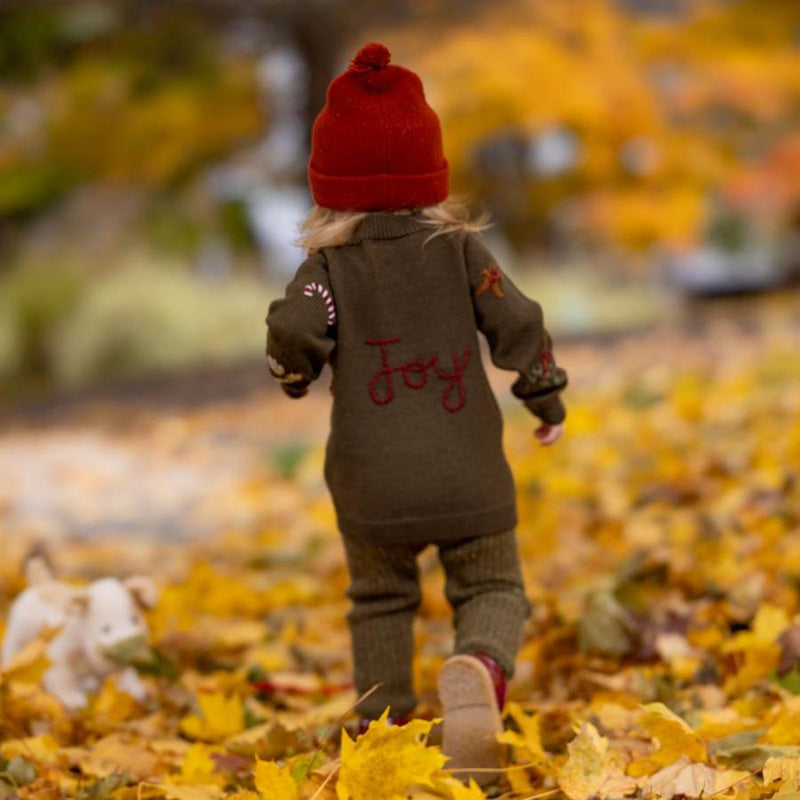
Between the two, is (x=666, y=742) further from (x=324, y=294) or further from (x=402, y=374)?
(x=324, y=294)

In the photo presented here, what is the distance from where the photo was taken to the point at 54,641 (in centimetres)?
258

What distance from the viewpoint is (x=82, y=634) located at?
2.60m

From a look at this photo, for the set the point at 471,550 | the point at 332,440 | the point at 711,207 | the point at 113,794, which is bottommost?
the point at 113,794

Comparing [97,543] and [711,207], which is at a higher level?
[711,207]

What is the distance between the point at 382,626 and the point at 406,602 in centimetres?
6

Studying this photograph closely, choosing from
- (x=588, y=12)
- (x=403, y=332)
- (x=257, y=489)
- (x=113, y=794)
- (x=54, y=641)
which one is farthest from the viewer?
(x=588, y=12)

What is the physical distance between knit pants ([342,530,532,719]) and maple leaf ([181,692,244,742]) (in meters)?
0.25

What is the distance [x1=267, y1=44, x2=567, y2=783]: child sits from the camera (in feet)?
7.20

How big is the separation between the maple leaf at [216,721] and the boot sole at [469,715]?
1.72 ft

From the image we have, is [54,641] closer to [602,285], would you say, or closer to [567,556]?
[567,556]

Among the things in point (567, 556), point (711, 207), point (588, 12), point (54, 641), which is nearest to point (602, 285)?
point (711, 207)

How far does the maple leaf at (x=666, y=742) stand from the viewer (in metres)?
1.88

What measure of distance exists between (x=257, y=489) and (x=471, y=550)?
3911mm

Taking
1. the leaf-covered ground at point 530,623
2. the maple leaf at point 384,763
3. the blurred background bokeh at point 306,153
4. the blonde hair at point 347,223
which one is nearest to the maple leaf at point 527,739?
the leaf-covered ground at point 530,623
